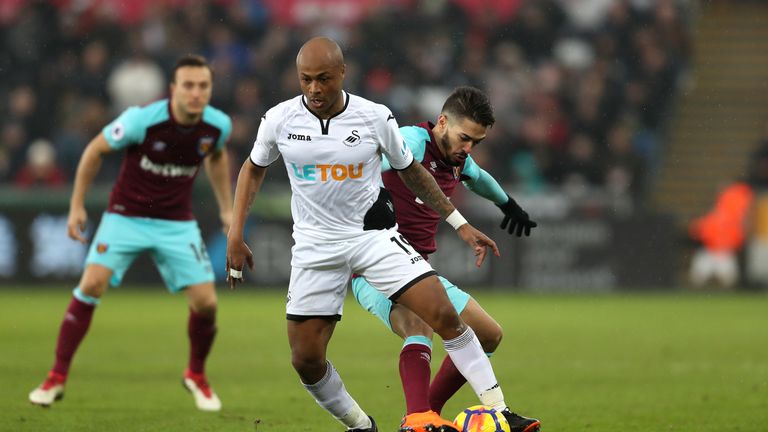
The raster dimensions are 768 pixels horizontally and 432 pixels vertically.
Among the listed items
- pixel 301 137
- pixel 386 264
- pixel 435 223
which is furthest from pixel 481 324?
pixel 301 137

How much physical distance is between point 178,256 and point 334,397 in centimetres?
277

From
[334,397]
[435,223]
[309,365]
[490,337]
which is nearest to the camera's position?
[309,365]

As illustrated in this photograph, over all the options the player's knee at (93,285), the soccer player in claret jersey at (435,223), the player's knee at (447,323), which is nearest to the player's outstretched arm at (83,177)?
the player's knee at (93,285)

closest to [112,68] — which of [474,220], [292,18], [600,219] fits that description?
[292,18]

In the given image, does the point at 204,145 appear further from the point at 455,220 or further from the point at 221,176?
the point at 455,220

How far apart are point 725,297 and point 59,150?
1006cm

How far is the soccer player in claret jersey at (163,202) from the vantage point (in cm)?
888

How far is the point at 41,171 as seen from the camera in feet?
60.6

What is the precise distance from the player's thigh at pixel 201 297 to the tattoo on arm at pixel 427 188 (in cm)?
299

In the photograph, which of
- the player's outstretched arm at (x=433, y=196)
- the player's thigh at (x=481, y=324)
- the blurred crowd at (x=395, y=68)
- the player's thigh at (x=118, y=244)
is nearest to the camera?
the player's outstretched arm at (x=433, y=196)

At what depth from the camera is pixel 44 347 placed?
1216cm

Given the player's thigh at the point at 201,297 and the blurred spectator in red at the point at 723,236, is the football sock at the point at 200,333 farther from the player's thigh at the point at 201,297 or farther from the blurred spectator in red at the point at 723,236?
the blurred spectator in red at the point at 723,236

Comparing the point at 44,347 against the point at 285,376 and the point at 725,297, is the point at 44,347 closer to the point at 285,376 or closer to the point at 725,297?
the point at 285,376

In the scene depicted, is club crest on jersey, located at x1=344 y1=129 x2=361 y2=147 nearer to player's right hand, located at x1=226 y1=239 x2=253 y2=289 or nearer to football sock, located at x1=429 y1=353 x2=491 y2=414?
player's right hand, located at x1=226 y1=239 x2=253 y2=289
